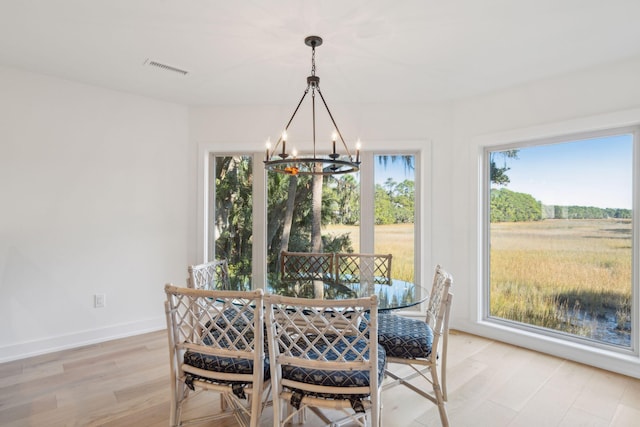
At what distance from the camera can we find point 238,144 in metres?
3.92

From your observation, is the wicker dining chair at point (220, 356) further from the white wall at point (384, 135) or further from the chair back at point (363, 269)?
the white wall at point (384, 135)

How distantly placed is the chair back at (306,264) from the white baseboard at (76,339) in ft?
5.31

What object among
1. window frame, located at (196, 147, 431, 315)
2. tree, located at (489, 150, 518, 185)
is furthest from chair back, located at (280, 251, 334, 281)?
tree, located at (489, 150, 518, 185)

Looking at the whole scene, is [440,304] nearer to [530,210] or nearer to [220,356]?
[220,356]

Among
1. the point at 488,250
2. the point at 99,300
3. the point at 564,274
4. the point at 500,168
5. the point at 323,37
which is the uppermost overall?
the point at 323,37

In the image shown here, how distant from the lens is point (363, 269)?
329 cm

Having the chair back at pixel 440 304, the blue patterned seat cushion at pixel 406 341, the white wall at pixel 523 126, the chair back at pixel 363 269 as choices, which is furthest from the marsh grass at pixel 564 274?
the blue patterned seat cushion at pixel 406 341

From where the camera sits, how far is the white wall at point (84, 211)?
117 inches

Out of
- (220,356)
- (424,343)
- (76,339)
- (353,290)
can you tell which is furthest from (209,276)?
(76,339)

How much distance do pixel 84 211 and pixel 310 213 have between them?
2266 millimetres

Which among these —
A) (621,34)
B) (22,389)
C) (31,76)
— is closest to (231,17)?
(31,76)

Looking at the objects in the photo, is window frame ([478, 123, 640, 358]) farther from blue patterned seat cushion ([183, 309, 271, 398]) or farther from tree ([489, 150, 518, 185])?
blue patterned seat cushion ([183, 309, 271, 398])

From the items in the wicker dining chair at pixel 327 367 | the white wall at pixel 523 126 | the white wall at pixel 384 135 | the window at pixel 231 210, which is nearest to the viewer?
the wicker dining chair at pixel 327 367

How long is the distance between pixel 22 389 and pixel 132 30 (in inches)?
103
